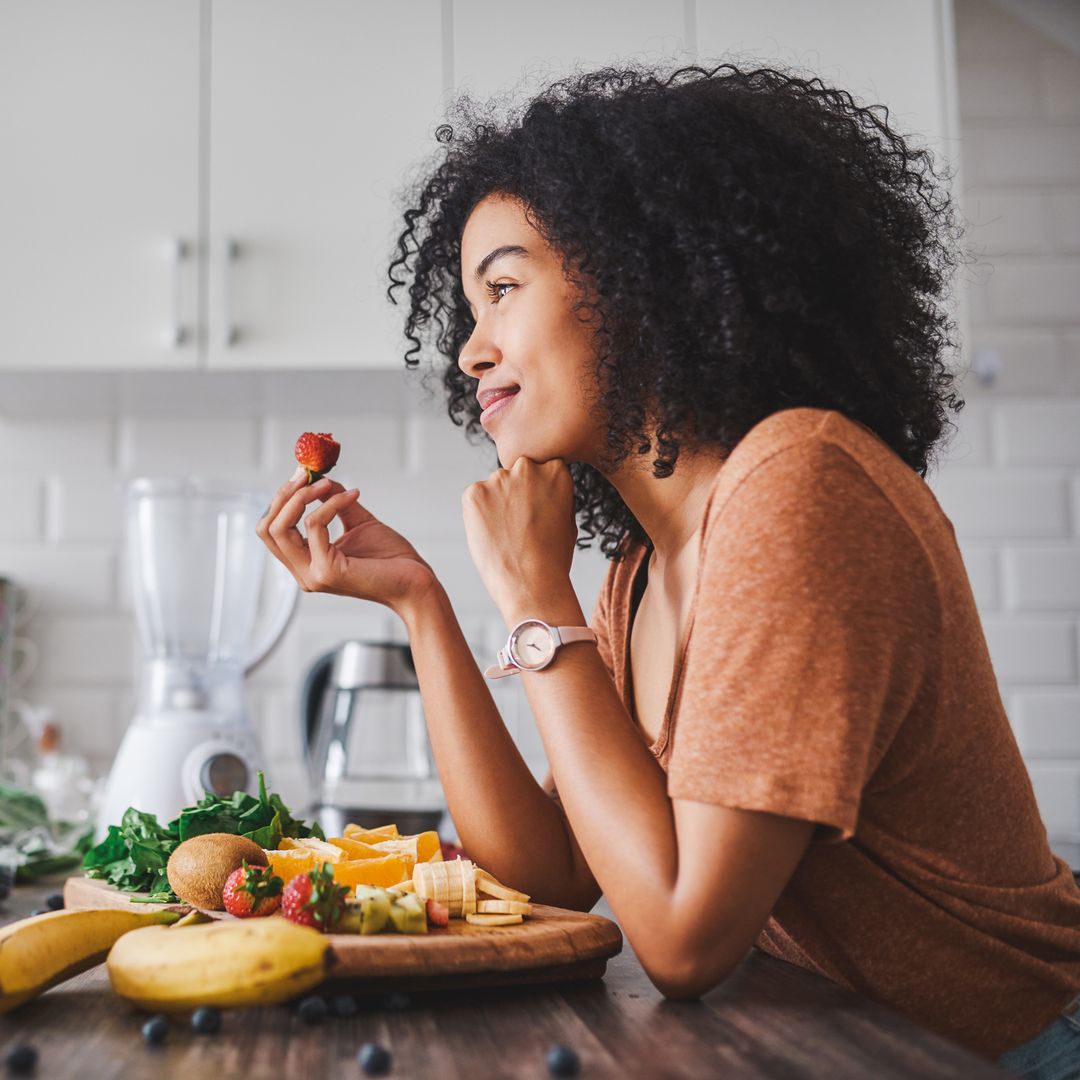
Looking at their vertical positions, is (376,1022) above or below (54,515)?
below

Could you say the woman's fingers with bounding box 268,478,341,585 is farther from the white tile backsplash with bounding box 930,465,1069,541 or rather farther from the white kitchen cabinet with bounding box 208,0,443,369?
the white tile backsplash with bounding box 930,465,1069,541

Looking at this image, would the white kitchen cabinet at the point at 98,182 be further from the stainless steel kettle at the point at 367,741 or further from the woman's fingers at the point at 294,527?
the woman's fingers at the point at 294,527

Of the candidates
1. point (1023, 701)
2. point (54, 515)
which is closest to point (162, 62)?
point (54, 515)

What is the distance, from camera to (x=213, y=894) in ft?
2.58

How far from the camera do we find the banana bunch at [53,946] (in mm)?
661

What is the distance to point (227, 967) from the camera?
62 centimetres

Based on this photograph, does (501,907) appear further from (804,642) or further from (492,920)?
(804,642)

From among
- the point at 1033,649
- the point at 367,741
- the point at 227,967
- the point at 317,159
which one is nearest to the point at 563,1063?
the point at 227,967

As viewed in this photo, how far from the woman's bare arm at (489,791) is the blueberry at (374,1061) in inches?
18.2

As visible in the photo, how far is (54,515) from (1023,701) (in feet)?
5.86

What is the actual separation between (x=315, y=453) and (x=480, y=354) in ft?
0.67

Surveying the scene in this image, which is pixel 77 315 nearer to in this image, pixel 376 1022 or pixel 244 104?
pixel 244 104

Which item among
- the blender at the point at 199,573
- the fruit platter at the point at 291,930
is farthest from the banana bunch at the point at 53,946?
the blender at the point at 199,573

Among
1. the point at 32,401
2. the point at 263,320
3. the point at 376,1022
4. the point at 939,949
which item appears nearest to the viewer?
the point at 376,1022
